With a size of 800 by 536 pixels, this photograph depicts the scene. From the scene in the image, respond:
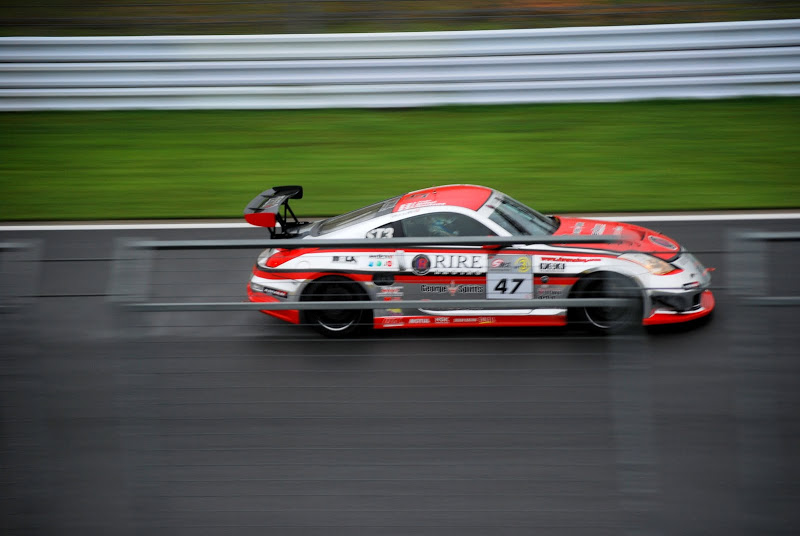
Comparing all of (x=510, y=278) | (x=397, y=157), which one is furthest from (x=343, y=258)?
(x=397, y=157)

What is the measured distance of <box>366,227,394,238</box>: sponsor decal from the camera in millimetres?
6438

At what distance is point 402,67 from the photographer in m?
11.1

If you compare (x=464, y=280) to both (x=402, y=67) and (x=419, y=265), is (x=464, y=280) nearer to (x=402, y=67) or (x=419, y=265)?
(x=419, y=265)

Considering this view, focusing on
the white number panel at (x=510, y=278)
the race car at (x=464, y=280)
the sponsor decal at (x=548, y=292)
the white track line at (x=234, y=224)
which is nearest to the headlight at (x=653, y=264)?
the race car at (x=464, y=280)

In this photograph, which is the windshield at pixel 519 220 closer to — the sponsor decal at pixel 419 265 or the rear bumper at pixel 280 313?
the sponsor decal at pixel 419 265

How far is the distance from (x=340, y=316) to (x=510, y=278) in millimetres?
836

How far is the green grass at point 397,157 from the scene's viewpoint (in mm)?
9297

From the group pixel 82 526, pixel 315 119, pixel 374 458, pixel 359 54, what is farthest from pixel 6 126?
pixel 374 458

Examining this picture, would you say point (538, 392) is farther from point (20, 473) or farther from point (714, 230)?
point (714, 230)

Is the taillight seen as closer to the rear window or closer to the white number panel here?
the white number panel

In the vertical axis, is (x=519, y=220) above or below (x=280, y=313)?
above

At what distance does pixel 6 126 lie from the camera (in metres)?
11.4

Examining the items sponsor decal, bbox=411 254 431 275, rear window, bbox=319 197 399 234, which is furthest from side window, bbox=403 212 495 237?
sponsor decal, bbox=411 254 431 275

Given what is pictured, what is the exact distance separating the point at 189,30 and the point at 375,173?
5857 millimetres
